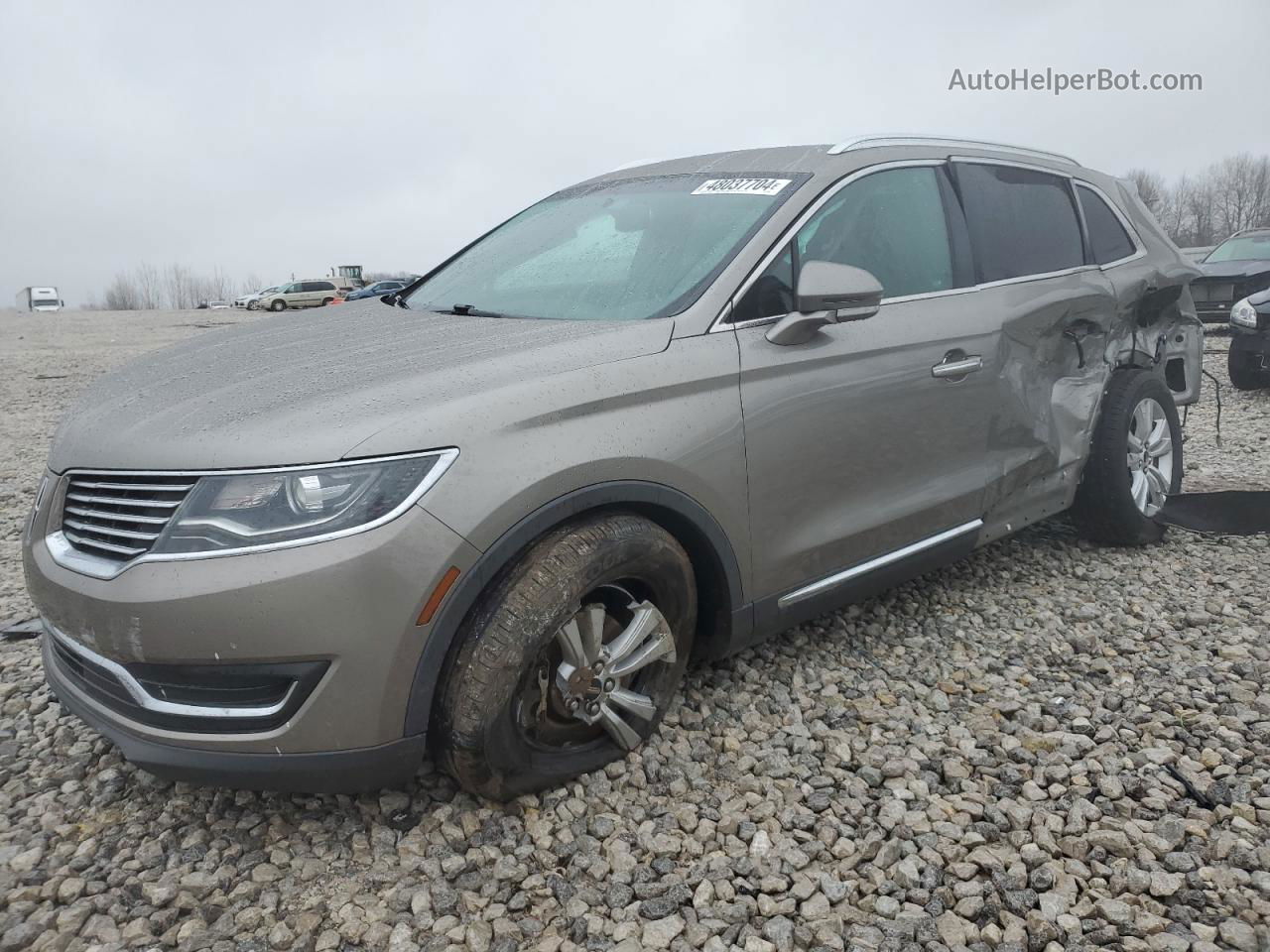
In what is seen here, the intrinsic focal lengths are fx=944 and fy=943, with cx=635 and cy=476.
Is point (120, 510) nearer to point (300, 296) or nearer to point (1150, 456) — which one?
point (1150, 456)

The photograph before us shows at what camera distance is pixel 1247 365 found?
29.1 ft

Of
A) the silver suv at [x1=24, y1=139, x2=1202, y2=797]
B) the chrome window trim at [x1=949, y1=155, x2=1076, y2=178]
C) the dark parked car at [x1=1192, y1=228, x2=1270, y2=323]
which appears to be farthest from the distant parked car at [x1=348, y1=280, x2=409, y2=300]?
the dark parked car at [x1=1192, y1=228, x2=1270, y2=323]

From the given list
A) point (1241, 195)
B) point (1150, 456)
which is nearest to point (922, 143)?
point (1150, 456)

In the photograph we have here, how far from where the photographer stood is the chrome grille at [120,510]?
210 centimetres

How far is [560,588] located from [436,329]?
98cm

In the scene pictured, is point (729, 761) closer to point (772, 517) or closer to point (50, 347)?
point (772, 517)

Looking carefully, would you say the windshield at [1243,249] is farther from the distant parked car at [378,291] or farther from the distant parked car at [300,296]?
the distant parked car at [300,296]

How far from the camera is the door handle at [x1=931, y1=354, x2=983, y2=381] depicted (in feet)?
10.6

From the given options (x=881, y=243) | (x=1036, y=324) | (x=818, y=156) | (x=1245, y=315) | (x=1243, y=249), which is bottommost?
(x=1245, y=315)

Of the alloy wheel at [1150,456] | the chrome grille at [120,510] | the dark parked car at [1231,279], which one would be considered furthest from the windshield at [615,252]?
the dark parked car at [1231,279]

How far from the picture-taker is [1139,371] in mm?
4328

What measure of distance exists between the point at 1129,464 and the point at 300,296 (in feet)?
137

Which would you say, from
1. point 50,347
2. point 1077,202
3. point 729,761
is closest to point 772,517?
point 729,761

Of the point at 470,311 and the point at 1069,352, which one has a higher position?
the point at 470,311
